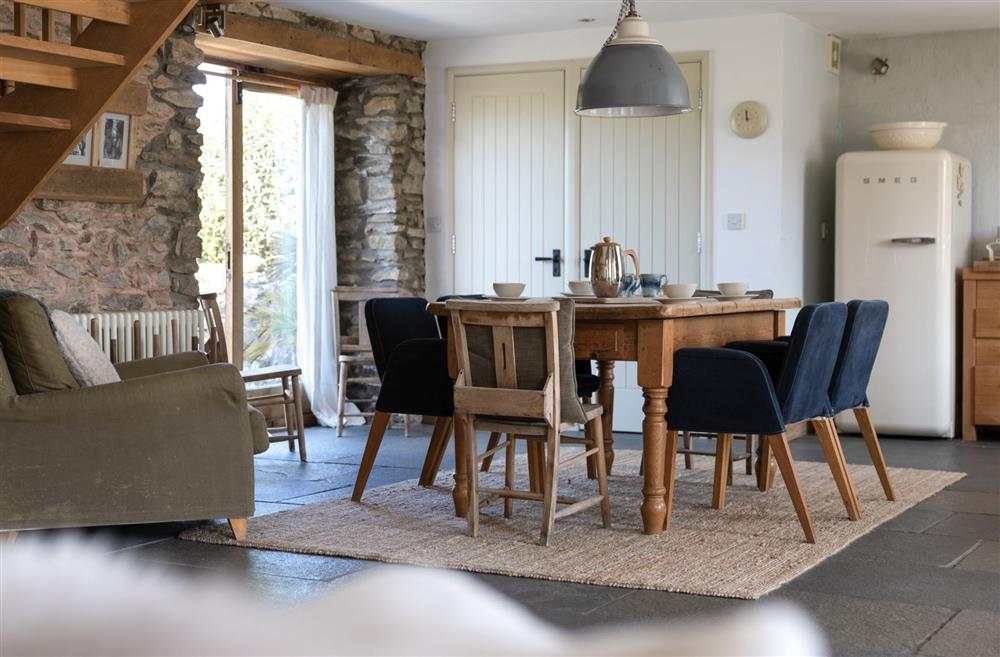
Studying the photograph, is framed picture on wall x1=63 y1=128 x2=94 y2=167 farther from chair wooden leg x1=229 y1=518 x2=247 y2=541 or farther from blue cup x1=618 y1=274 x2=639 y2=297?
blue cup x1=618 y1=274 x2=639 y2=297

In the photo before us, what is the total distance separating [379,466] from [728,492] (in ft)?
6.09

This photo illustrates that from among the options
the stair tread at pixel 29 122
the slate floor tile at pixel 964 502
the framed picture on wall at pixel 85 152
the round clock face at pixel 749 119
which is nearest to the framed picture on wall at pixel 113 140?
the framed picture on wall at pixel 85 152

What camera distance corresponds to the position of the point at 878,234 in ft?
23.6

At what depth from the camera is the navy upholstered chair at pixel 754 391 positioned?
416 cm

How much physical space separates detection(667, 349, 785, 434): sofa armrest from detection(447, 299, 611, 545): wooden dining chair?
33 cm

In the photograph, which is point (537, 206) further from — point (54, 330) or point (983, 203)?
point (54, 330)

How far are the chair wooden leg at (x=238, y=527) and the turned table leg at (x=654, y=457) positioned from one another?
1.43m

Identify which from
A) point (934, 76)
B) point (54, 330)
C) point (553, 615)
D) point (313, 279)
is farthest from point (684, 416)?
point (934, 76)

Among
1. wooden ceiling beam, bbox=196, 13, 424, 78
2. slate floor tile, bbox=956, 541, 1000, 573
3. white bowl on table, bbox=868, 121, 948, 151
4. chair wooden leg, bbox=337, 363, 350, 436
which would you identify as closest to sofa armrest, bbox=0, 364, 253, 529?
slate floor tile, bbox=956, 541, 1000, 573

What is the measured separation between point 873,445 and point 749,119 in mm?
2814

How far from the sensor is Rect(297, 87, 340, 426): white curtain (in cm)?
771

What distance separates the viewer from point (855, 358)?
4.79m

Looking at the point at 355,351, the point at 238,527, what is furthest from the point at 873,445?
the point at 355,351

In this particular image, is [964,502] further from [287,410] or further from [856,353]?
[287,410]
